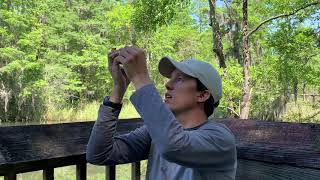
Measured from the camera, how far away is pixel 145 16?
34.7 ft

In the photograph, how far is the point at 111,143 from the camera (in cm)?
144

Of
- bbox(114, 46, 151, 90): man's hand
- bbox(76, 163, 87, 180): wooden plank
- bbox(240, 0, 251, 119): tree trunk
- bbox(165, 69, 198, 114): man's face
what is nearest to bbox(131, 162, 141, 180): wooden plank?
bbox(76, 163, 87, 180): wooden plank

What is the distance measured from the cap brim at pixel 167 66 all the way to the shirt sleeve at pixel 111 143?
0.59 ft

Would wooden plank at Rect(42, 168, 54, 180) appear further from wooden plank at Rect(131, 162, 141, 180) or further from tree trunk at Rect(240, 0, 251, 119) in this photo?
tree trunk at Rect(240, 0, 251, 119)

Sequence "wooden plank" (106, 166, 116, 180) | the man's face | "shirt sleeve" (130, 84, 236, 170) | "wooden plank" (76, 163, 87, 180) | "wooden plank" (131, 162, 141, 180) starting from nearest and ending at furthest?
1. "shirt sleeve" (130, 84, 236, 170)
2. the man's face
3. "wooden plank" (76, 163, 87, 180)
4. "wooden plank" (106, 166, 116, 180)
5. "wooden plank" (131, 162, 141, 180)

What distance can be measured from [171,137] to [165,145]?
2cm

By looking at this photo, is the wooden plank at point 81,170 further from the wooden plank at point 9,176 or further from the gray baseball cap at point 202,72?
the gray baseball cap at point 202,72

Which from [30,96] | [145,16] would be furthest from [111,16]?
[145,16]

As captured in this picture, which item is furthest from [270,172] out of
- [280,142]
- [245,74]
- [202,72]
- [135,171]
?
[245,74]

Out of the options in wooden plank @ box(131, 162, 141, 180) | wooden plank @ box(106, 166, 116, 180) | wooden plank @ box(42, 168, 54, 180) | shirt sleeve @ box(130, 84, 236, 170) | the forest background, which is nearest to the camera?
shirt sleeve @ box(130, 84, 236, 170)

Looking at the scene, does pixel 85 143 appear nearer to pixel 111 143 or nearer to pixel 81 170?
pixel 81 170

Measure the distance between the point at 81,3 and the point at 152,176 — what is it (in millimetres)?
28947

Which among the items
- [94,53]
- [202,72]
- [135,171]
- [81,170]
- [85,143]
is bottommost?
[94,53]

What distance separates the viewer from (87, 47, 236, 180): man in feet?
3.65
